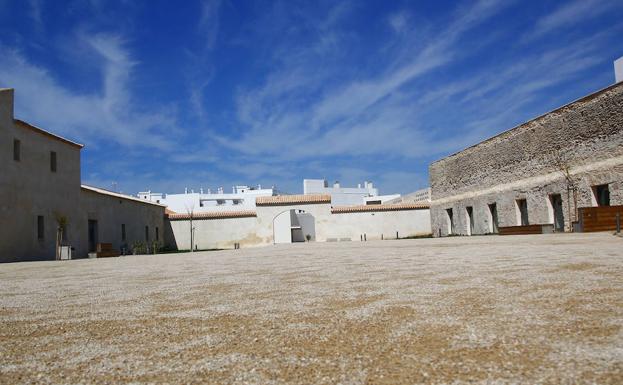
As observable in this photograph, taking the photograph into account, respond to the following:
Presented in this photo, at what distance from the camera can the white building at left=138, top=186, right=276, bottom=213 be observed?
56566mm

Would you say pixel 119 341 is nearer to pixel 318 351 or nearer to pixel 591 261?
pixel 318 351

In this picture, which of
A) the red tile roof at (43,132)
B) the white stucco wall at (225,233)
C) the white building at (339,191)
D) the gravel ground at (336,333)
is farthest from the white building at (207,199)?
the gravel ground at (336,333)

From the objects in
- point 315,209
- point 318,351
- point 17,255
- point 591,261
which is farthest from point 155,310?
point 315,209

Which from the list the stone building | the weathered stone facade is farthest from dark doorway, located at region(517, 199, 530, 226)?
the stone building

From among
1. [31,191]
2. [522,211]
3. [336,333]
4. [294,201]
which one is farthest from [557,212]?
[31,191]

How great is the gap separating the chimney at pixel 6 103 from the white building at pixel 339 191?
51.4 m

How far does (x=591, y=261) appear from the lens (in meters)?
6.41

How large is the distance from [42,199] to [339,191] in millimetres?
54121

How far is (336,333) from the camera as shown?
9.63 feet

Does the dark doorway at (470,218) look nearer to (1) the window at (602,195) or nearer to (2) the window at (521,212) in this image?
(2) the window at (521,212)

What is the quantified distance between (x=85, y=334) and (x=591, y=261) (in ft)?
20.5

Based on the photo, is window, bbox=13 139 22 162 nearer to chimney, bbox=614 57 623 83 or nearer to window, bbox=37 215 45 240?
window, bbox=37 215 45 240

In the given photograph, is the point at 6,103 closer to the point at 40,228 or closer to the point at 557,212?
the point at 40,228

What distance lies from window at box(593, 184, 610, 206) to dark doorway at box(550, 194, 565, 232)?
6.37 ft
